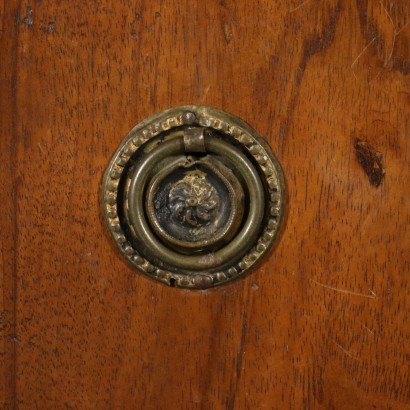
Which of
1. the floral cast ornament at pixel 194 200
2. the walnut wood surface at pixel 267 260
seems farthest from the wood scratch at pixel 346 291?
the floral cast ornament at pixel 194 200

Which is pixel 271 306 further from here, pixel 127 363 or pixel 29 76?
pixel 29 76

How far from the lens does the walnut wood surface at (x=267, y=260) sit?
0.69 meters

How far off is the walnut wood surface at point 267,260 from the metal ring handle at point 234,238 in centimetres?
3

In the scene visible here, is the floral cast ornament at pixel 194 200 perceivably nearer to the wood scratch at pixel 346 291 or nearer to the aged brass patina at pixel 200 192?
Answer: the aged brass patina at pixel 200 192

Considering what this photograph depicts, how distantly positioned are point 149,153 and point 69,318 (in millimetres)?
176

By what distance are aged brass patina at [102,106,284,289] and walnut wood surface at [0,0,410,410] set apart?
0.05ft

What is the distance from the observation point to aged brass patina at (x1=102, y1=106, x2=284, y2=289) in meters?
0.69

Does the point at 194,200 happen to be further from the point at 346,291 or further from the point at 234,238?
the point at 346,291

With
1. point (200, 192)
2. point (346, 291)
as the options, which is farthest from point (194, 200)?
point (346, 291)

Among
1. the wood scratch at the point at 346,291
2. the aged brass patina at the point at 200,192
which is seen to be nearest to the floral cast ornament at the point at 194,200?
the aged brass patina at the point at 200,192

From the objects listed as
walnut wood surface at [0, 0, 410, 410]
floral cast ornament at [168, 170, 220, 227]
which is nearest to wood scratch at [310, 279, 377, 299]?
walnut wood surface at [0, 0, 410, 410]

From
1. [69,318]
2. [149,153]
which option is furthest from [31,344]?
[149,153]

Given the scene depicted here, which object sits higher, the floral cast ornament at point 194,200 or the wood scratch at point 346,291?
the floral cast ornament at point 194,200

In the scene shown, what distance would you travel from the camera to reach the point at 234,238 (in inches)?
27.6
